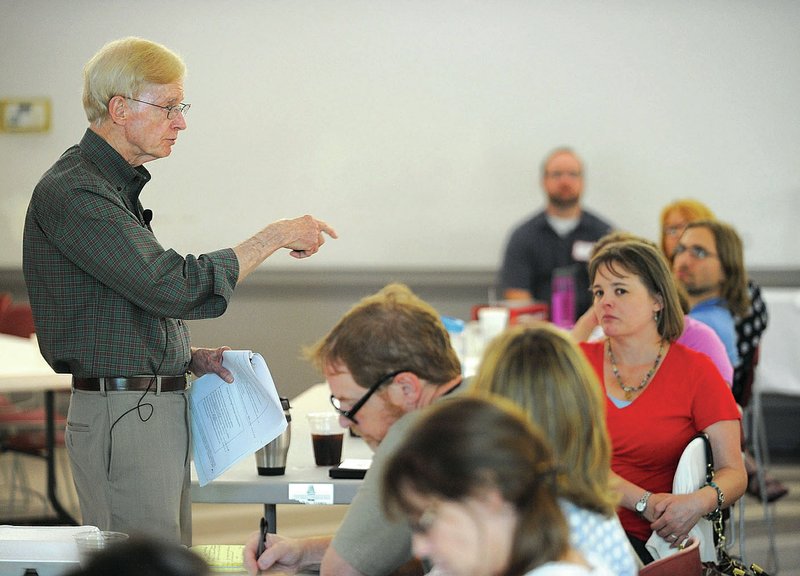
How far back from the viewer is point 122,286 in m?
2.02

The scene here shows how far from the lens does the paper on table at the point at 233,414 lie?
2.15 m

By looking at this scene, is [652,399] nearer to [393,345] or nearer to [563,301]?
[393,345]

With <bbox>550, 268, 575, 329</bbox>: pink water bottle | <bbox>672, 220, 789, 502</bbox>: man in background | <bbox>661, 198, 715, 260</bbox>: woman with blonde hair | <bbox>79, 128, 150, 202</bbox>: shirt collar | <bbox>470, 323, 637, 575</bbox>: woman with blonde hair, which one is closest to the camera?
<bbox>470, 323, 637, 575</bbox>: woman with blonde hair

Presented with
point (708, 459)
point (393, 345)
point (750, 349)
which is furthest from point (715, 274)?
point (393, 345)

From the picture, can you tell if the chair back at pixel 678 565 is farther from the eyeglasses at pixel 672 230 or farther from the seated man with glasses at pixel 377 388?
the eyeglasses at pixel 672 230

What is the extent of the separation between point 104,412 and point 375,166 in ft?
15.2

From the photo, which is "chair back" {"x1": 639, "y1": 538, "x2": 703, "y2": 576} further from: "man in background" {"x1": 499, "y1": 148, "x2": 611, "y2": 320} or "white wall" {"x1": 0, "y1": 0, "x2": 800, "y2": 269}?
"white wall" {"x1": 0, "y1": 0, "x2": 800, "y2": 269}

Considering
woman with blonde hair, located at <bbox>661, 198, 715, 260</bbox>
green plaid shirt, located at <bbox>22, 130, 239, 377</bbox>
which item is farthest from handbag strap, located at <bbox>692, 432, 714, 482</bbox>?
woman with blonde hair, located at <bbox>661, 198, 715, 260</bbox>

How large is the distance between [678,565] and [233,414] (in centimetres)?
95

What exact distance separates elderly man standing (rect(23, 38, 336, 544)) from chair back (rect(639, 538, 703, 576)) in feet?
3.02

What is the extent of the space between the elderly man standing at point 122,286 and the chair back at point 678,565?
3.02 feet

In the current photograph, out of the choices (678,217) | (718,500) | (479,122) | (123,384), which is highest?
(479,122)

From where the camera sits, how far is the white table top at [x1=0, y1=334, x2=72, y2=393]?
13.2 feet

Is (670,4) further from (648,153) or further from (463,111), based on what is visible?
(463,111)
